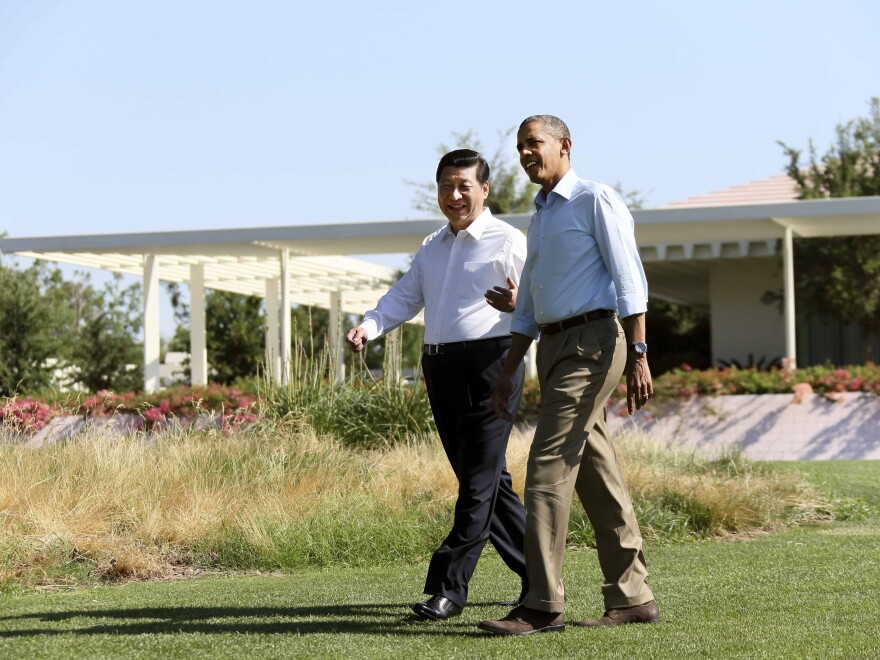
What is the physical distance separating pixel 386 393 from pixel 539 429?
626 cm

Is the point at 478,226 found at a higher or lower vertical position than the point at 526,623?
higher

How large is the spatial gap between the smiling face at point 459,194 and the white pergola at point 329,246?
985 cm

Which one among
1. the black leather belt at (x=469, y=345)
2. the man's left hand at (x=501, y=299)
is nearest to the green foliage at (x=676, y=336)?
the black leather belt at (x=469, y=345)

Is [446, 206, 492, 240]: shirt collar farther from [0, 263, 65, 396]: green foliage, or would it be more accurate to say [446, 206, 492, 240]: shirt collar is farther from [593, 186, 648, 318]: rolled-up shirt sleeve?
[0, 263, 65, 396]: green foliage

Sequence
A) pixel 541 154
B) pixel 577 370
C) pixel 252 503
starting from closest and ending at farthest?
1. pixel 577 370
2. pixel 541 154
3. pixel 252 503

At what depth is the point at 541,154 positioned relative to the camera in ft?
14.7

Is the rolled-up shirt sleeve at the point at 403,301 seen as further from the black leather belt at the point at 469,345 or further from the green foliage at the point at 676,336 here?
the green foliage at the point at 676,336

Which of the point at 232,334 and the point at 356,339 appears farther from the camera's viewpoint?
the point at 232,334

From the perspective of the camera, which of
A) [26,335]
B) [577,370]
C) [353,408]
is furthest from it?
[26,335]

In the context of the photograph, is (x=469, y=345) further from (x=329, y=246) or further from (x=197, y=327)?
(x=197, y=327)

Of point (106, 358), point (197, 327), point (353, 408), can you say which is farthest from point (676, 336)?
point (353, 408)

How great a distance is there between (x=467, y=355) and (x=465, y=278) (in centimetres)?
33

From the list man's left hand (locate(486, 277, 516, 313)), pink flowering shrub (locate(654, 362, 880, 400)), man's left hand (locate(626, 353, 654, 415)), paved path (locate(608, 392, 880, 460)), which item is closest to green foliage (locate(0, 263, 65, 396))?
paved path (locate(608, 392, 880, 460))

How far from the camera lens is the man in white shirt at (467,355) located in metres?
4.72
